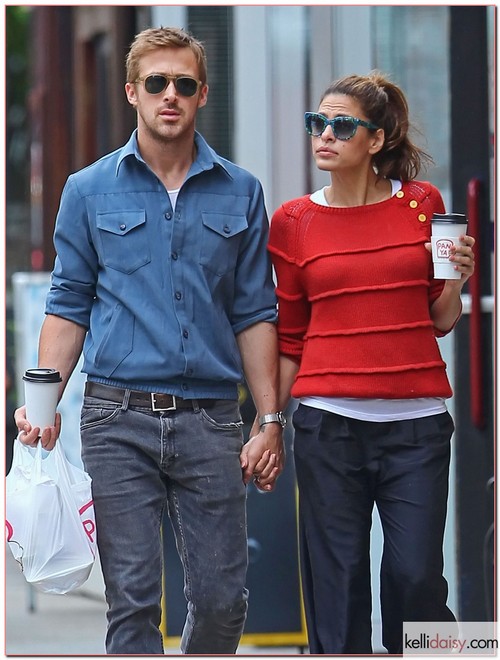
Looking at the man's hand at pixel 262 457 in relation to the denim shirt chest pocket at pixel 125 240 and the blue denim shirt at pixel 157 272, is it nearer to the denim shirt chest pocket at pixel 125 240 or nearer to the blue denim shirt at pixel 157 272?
the blue denim shirt at pixel 157 272

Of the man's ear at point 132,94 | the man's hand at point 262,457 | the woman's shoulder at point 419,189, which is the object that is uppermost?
the man's ear at point 132,94

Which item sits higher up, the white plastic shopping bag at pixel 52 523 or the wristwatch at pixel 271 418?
the wristwatch at pixel 271 418

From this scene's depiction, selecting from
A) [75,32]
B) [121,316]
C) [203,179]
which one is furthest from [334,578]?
[75,32]

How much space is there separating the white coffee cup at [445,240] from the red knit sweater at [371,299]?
10 cm

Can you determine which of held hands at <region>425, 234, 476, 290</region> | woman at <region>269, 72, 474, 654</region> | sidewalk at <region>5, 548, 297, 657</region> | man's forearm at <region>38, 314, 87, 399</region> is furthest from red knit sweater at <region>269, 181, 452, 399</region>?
sidewalk at <region>5, 548, 297, 657</region>

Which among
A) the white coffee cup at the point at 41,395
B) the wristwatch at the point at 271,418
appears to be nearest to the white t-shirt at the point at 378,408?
the wristwatch at the point at 271,418

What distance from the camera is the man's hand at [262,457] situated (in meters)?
4.14

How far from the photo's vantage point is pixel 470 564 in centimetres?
545

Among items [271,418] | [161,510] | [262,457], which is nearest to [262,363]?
[271,418]

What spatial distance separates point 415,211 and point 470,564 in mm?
2047

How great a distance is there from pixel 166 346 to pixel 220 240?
1.23 feet

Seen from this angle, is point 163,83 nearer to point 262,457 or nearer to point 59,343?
point 59,343

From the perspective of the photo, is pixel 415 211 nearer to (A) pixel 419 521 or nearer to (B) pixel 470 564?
(A) pixel 419 521

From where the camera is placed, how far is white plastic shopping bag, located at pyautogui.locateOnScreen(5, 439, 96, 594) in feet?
12.9
